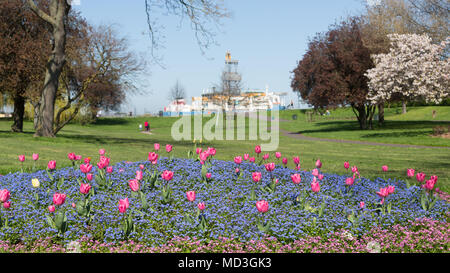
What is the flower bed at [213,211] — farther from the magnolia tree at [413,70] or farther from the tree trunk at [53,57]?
the magnolia tree at [413,70]

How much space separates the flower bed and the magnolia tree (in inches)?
1072

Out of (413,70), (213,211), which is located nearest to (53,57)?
(213,211)

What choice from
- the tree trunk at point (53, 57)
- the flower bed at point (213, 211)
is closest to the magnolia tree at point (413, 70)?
the tree trunk at point (53, 57)

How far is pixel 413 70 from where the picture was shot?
33.1 meters

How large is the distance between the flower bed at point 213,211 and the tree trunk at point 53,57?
15037 mm

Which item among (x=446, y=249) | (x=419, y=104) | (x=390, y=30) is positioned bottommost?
(x=446, y=249)

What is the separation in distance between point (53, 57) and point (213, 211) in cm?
A: 1899

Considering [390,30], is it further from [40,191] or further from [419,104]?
[419,104]

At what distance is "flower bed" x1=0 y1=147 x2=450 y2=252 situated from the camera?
213 inches

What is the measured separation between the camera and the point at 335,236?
18.6 feet

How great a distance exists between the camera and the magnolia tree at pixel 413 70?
32.0 metres
